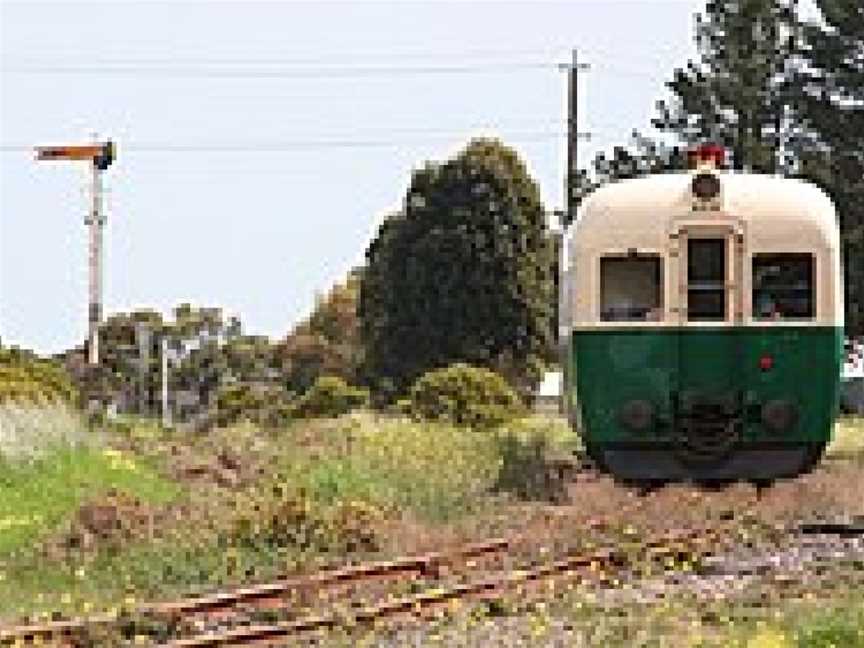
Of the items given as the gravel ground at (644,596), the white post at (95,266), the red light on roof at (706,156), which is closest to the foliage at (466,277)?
the white post at (95,266)

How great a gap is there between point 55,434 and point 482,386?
49.4 feet

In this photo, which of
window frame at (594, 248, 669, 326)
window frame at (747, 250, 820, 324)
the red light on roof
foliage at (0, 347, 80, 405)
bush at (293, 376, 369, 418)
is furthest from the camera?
bush at (293, 376, 369, 418)

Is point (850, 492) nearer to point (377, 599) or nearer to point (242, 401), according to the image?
point (377, 599)

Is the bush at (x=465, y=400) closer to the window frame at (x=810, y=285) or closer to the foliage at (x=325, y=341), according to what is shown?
the window frame at (x=810, y=285)

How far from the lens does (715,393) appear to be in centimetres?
2142

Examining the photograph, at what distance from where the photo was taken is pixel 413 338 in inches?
2333

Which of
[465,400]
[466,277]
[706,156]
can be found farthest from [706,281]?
[466,277]

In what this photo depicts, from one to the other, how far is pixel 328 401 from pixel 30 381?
46.6 feet

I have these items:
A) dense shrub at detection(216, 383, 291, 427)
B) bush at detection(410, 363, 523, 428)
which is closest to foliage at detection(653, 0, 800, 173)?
dense shrub at detection(216, 383, 291, 427)

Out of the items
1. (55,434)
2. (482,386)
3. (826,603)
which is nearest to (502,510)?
(55,434)

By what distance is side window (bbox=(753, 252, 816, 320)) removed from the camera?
21188 millimetres

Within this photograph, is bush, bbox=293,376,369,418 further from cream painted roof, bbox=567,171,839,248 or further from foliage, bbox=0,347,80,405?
cream painted roof, bbox=567,171,839,248

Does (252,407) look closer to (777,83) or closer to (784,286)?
(777,83)

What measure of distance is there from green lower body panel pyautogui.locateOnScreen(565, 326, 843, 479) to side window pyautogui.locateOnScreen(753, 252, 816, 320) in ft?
0.62
